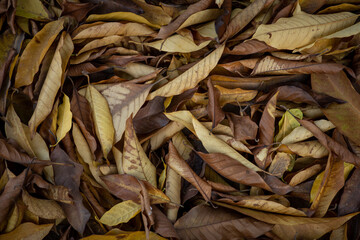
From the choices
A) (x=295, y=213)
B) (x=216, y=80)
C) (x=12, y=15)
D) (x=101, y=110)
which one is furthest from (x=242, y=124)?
(x=12, y=15)

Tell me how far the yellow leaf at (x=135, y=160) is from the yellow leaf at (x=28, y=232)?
247 mm

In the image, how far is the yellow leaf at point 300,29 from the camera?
80 centimetres

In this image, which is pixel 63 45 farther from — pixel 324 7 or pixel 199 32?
pixel 324 7

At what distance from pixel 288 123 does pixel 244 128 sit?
12 cm

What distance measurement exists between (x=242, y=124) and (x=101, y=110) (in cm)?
37

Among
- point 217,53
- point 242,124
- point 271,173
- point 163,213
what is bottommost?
point 163,213

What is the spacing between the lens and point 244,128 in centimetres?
86

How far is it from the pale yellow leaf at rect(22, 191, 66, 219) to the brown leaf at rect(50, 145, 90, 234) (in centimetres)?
2

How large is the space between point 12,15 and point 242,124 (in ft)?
2.10

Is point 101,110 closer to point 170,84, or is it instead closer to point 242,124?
point 170,84

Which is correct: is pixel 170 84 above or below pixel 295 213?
above

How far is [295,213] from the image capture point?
0.82 meters

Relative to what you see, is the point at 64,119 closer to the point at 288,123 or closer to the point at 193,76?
the point at 193,76

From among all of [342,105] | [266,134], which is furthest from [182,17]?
[342,105]
